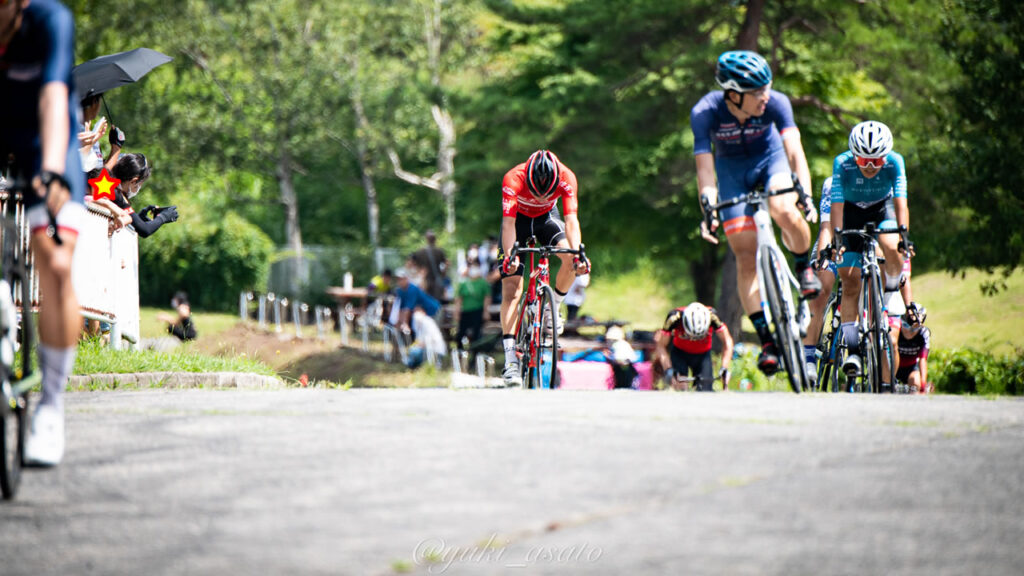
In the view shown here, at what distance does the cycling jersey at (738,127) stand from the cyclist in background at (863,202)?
1.97 m

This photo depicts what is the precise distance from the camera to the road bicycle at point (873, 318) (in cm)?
1111

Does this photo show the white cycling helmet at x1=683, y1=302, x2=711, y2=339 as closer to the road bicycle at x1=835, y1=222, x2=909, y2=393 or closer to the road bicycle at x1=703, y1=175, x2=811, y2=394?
the road bicycle at x1=835, y1=222, x2=909, y2=393

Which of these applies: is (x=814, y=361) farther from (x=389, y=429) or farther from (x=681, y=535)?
(x=681, y=535)

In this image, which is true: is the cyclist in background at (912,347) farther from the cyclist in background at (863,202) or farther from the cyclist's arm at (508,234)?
the cyclist's arm at (508,234)

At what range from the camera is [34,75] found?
5.64 m

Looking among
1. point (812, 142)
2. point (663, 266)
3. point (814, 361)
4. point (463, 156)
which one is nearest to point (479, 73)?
point (663, 266)

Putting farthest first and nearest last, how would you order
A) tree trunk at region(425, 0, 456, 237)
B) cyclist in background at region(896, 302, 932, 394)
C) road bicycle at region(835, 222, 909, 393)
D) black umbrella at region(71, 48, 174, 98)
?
tree trunk at region(425, 0, 456, 237), cyclist in background at region(896, 302, 932, 394), black umbrella at region(71, 48, 174, 98), road bicycle at region(835, 222, 909, 393)

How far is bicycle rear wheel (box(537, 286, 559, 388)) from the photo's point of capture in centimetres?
1138

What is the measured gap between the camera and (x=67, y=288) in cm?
557

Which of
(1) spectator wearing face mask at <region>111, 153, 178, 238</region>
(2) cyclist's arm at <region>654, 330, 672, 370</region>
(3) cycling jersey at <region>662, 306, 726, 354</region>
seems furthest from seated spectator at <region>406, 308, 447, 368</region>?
(1) spectator wearing face mask at <region>111, 153, 178, 238</region>

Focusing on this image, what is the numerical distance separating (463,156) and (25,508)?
27325mm

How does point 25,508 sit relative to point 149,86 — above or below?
below

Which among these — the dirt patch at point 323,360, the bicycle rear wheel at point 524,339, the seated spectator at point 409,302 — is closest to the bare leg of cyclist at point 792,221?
the bicycle rear wheel at point 524,339

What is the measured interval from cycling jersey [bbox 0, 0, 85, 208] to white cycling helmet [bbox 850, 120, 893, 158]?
7.26 metres
